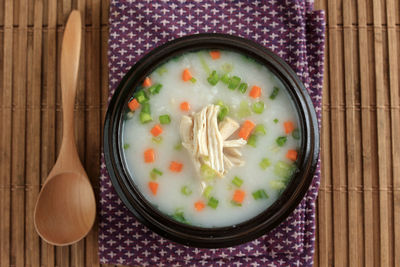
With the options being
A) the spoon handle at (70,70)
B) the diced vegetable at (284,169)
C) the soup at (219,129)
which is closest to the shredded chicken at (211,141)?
the soup at (219,129)

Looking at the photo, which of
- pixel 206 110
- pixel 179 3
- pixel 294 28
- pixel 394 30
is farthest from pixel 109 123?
pixel 394 30

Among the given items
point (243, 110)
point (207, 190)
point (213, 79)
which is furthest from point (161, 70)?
point (207, 190)

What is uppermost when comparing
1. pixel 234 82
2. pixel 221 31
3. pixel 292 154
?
pixel 221 31

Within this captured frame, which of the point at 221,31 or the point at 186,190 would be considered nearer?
the point at 186,190

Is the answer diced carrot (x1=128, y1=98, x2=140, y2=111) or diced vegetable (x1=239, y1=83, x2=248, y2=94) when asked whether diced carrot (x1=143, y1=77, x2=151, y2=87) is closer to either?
diced carrot (x1=128, y1=98, x2=140, y2=111)

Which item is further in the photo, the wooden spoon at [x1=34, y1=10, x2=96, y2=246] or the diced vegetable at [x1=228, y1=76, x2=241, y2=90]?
the wooden spoon at [x1=34, y1=10, x2=96, y2=246]

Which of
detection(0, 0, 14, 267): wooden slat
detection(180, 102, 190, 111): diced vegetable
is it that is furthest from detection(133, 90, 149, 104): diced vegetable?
detection(0, 0, 14, 267): wooden slat

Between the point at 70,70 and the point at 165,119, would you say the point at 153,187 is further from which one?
the point at 70,70
